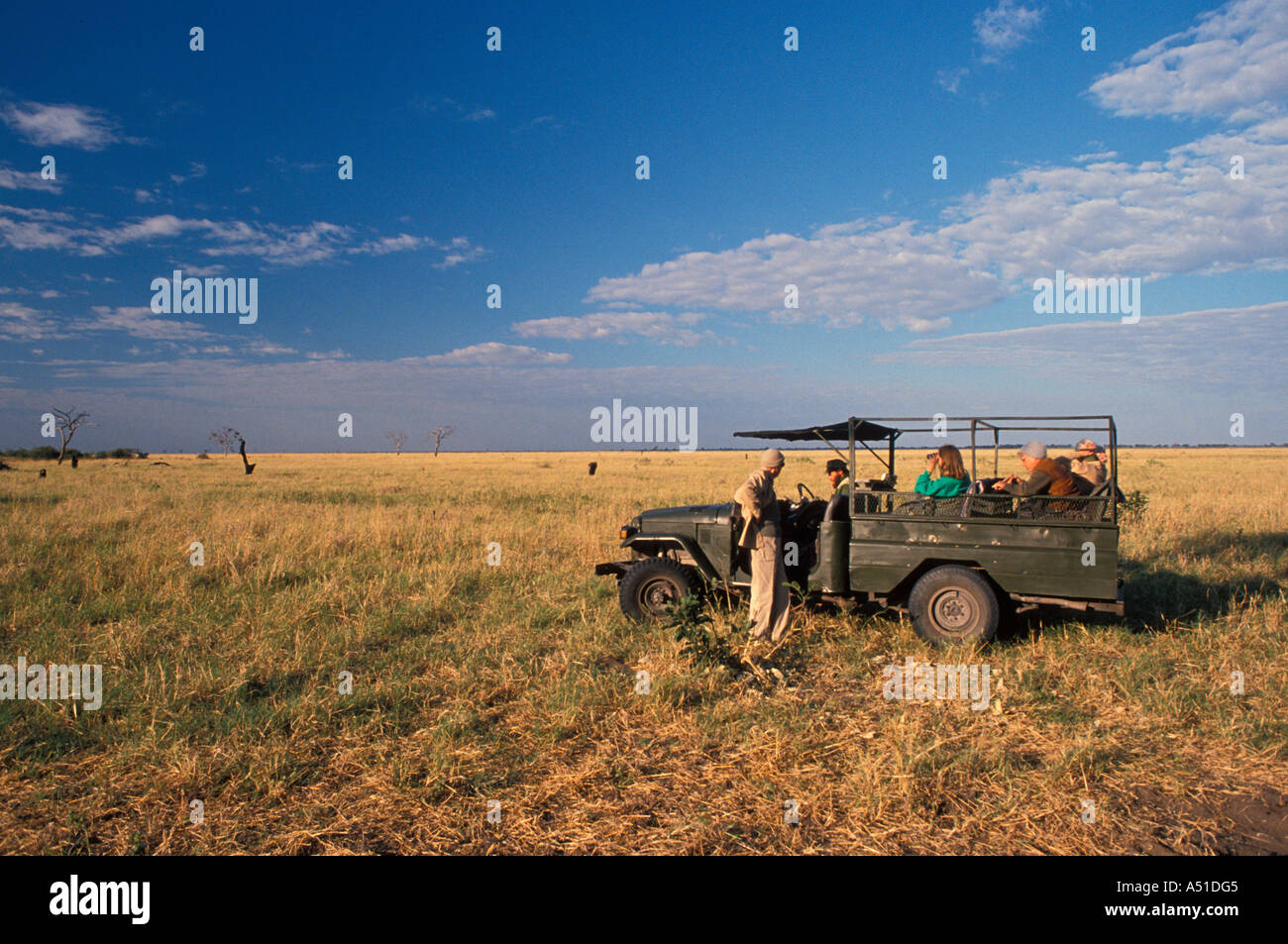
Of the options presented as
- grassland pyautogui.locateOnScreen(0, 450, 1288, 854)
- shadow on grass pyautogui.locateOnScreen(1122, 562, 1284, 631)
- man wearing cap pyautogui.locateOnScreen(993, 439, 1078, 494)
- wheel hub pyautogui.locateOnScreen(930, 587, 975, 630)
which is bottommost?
grassland pyautogui.locateOnScreen(0, 450, 1288, 854)

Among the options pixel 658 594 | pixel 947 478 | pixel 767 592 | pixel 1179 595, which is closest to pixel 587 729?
pixel 767 592

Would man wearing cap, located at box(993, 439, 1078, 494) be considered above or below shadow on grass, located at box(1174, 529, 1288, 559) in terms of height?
above

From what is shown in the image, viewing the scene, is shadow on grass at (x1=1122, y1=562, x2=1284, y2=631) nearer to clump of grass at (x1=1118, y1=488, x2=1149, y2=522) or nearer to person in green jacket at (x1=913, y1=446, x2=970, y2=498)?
person in green jacket at (x1=913, y1=446, x2=970, y2=498)

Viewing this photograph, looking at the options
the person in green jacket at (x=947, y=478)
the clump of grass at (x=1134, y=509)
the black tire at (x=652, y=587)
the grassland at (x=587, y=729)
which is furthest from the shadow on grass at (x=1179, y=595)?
the black tire at (x=652, y=587)

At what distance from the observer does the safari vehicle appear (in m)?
5.95

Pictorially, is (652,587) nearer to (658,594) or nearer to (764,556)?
(658,594)

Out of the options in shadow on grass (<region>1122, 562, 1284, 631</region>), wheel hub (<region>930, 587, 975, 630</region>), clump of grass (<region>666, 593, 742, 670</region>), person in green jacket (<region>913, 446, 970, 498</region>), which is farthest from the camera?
shadow on grass (<region>1122, 562, 1284, 631</region>)

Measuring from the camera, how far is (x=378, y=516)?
45.0ft

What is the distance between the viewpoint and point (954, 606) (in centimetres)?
631

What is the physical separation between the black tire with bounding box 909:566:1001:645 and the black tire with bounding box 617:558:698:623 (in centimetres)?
213

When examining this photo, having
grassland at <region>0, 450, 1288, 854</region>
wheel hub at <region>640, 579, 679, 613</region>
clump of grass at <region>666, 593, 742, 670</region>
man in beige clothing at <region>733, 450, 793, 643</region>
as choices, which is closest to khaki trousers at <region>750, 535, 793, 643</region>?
man in beige clothing at <region>733, 450, 793, 643</region>

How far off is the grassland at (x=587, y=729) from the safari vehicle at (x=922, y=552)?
0.42 metres
